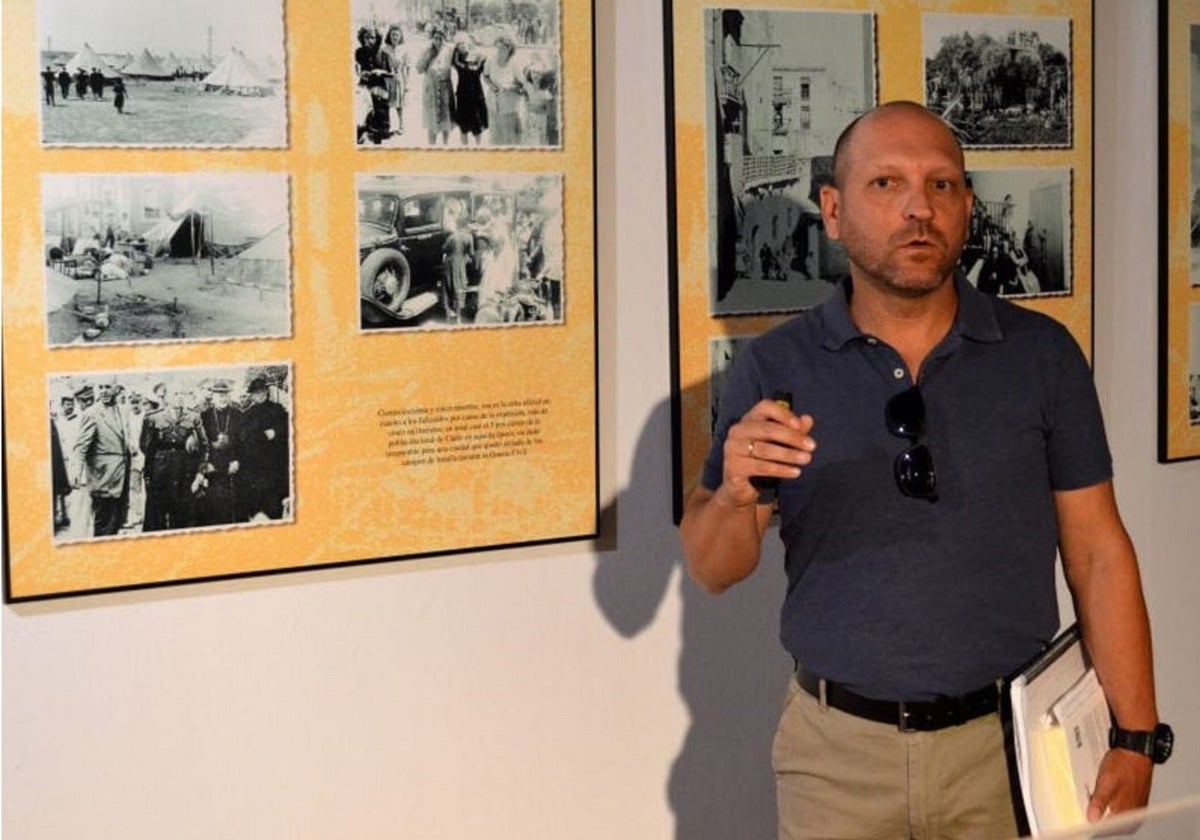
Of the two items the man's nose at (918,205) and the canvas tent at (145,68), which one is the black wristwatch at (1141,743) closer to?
the man's nose at (918,205)

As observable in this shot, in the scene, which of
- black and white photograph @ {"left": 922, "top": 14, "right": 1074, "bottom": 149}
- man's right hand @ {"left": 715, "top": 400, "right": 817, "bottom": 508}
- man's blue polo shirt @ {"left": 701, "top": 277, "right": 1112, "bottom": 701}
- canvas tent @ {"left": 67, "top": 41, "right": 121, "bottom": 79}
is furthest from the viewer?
black and white photograph @ {"left": 922, "top": 14, "right": 1074, "bottom": 149}

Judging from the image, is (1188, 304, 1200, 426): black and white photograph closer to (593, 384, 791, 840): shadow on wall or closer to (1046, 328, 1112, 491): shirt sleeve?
(593, 384, 791, 840): shadow on wall

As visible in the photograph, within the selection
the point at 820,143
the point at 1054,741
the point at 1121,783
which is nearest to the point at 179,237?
the point at 820,143

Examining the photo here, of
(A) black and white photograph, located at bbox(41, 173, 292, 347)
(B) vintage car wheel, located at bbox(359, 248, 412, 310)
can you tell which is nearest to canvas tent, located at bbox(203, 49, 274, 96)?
(A) black and white photograph, located at bbox(41, 173, 292, 347)

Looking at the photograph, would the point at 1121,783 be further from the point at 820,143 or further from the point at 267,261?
the point at 267,261

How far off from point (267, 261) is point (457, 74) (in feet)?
1.63

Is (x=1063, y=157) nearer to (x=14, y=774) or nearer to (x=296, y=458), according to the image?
(x=296, y=458)

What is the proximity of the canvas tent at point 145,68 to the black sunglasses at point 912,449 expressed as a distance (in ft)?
4.32

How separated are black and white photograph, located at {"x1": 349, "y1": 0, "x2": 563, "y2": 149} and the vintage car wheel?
7.7 inches

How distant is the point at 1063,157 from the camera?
3750 millimetres

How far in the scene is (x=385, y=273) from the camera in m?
3.06

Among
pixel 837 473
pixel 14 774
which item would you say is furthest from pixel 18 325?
pixel 837 473

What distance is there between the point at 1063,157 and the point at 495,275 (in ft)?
4.55

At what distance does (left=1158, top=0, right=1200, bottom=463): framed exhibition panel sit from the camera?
385cm
